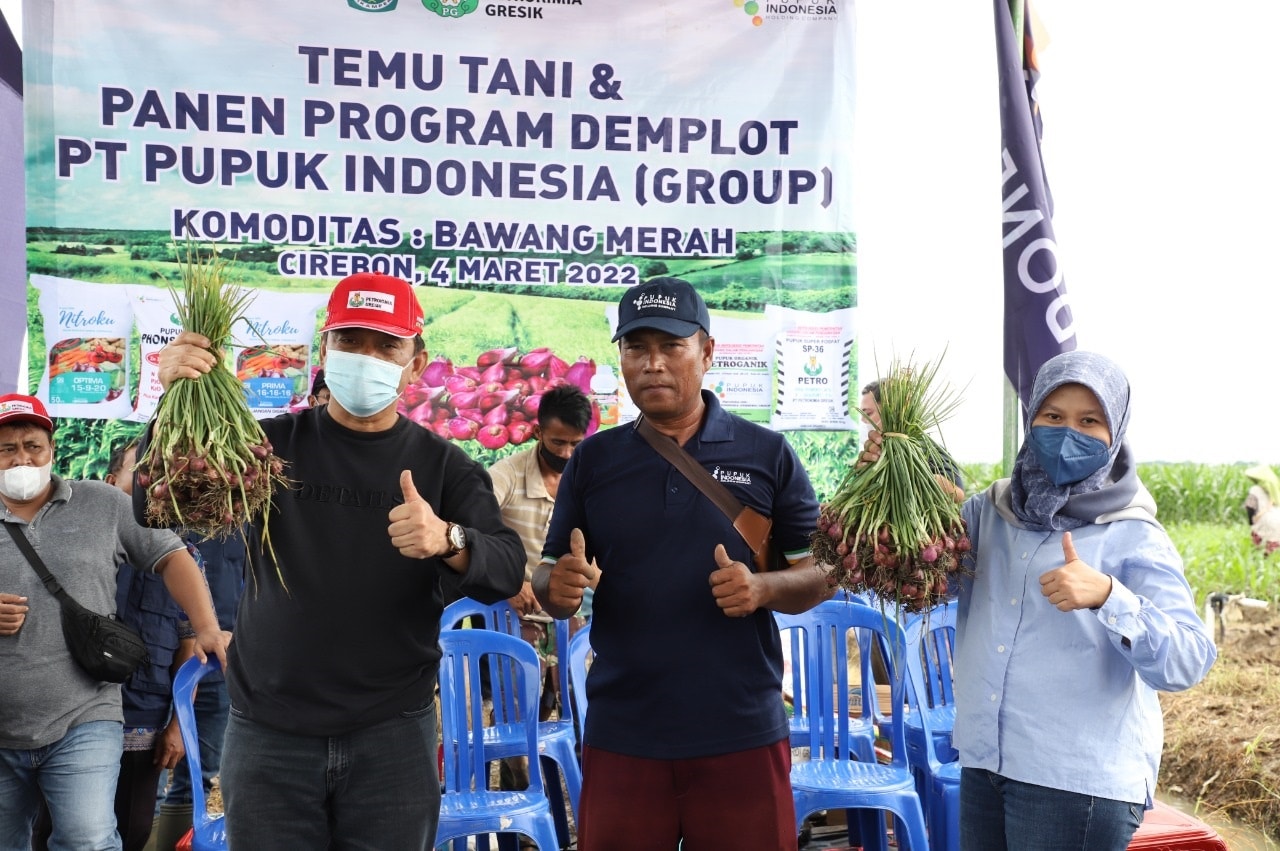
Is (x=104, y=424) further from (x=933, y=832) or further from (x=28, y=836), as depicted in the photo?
(x=933, y=832)

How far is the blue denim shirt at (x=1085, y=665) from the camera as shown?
201 centimetres

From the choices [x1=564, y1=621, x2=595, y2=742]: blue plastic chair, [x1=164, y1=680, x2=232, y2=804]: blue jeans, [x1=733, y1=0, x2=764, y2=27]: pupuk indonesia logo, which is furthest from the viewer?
[x1=733, y1=0, x2=764, y2=27]: pupuk indonesia logo

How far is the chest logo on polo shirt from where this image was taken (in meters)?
2.48

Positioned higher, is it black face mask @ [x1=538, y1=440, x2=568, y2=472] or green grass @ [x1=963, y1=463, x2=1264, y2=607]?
black face mask @ [x1=538, y1=440, x2=568, y2=472]

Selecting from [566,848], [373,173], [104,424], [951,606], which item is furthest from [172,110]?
[951,606]

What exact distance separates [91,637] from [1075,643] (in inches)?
105

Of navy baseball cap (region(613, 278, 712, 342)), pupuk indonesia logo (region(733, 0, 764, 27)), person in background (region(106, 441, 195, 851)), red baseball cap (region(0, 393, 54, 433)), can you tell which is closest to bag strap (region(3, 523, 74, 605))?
red baseball cap (region(0, 393, 54, 433))

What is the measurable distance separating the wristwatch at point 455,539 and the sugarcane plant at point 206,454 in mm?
365

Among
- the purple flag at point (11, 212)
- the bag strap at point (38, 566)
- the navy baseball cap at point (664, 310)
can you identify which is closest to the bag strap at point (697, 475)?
the navy baseball cap at point (664, 310)

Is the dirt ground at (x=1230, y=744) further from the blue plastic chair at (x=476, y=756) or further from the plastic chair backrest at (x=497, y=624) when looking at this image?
the blue plastic chair at (x=476, y=756)

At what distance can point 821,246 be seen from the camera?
4660 millimetres

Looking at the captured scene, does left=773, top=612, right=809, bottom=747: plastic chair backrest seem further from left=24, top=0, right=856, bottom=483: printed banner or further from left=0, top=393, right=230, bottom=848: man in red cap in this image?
left=0, top=393, right=230, bottom=848: man in red cap

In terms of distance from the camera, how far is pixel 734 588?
231 cm

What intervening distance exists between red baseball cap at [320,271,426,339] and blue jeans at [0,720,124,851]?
166 cm
